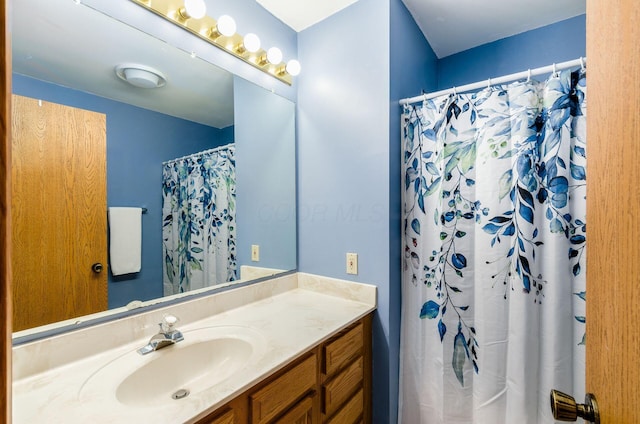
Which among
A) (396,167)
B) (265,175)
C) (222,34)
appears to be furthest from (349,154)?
(222,34)

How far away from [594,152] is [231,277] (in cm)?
134

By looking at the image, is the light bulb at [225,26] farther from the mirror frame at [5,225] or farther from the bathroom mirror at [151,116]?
the mirror frame at [5,225]

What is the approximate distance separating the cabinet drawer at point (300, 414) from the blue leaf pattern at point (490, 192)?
71 cm

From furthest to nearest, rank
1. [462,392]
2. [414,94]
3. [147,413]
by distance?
[414,94]
[462,392]
[147,413]

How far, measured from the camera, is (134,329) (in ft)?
3.38

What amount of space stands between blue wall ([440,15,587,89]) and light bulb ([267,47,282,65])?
77 cm

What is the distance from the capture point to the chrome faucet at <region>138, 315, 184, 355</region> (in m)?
0.98

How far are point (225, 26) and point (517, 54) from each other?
1.68m

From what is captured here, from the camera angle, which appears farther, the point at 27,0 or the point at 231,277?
the point at 231,277

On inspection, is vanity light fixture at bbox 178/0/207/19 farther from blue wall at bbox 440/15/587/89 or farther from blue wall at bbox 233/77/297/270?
blue wall at bbox 440/15/587/89

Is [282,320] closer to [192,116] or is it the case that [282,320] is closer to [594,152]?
[192,116]

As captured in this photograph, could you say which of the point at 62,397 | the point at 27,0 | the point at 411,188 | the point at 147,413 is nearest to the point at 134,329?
the point at 62,397

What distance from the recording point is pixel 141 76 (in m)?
1.09

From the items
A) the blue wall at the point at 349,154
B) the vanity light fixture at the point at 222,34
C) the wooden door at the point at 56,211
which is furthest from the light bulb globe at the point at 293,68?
the wooden door at the point at 56,211
